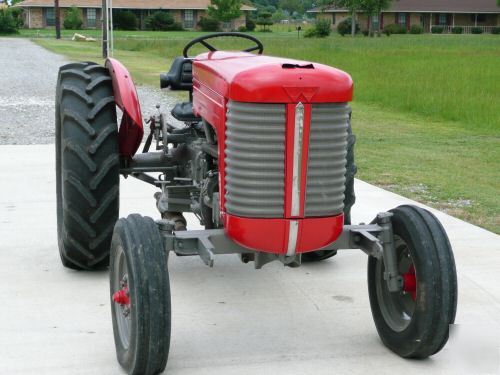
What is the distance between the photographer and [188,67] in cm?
592

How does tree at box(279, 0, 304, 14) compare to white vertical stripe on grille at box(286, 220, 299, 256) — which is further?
tree at box(279, 0, 304, 14)

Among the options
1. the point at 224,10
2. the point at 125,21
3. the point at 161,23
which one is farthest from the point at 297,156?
the point at 161,23

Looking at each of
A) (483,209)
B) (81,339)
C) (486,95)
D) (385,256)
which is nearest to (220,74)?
(385,256)

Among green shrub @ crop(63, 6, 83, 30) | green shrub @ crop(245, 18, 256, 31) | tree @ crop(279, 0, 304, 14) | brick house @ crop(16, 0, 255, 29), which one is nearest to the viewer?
green shrub @ crop(63, 6, 83, 30)

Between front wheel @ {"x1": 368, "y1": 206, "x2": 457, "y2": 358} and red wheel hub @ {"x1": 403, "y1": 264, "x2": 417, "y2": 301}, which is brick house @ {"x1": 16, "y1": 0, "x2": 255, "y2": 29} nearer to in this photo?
front wheel @ {"x1": 368, "y1": 206, "x2": 457, "y2": 358}

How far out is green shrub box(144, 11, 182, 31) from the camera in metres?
83.4

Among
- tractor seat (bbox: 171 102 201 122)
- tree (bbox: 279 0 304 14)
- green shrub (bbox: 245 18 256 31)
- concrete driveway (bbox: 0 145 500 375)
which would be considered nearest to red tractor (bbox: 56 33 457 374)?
concrete driveway (bbox: 0 145 500 375)

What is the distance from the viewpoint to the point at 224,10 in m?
82.8

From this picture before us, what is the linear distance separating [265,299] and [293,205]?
1308 millimetres

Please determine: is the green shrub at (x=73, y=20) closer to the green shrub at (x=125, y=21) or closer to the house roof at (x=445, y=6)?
the green shrub at (x=125, y=21)

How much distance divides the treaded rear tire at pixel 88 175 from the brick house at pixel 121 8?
81123 millimetres

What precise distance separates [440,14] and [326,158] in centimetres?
9026

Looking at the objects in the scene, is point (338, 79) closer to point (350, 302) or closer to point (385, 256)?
point (385, 256)

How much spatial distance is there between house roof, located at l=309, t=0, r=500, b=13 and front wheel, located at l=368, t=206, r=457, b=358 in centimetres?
8590
